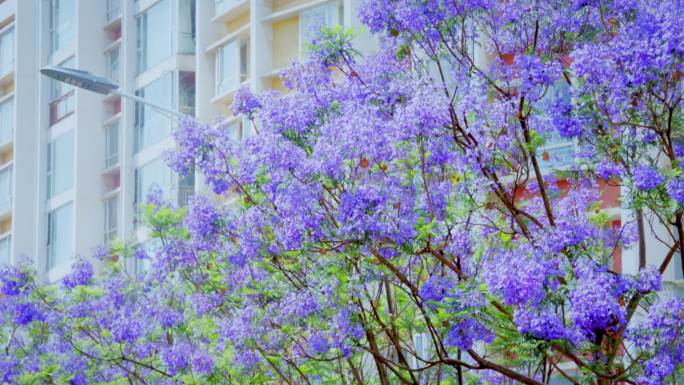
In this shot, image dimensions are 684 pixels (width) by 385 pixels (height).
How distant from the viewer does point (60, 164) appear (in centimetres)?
5128

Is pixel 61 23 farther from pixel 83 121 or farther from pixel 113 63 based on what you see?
pixel 83 121

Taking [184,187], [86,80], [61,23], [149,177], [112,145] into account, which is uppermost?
[61,23]

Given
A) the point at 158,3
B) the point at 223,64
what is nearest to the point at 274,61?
the point at 223,64

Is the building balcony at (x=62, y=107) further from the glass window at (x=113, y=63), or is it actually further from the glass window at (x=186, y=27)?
the glass window at (x=186, y=27)

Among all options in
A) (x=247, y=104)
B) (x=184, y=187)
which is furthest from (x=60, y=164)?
(x=247, y=104)

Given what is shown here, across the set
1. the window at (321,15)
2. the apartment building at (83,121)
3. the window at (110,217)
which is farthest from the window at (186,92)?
the window at (321,15)

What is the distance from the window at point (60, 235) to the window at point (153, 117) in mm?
3777

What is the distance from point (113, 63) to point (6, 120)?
23.3 feet

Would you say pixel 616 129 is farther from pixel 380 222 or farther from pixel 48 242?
pixel 48 242

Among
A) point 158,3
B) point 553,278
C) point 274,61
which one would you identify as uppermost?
point 158,3

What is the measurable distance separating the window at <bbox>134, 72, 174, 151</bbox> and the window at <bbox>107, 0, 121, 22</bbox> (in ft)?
12.1

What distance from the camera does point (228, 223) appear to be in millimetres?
20188

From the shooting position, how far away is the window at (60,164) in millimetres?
50625

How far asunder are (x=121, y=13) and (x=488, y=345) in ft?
101
